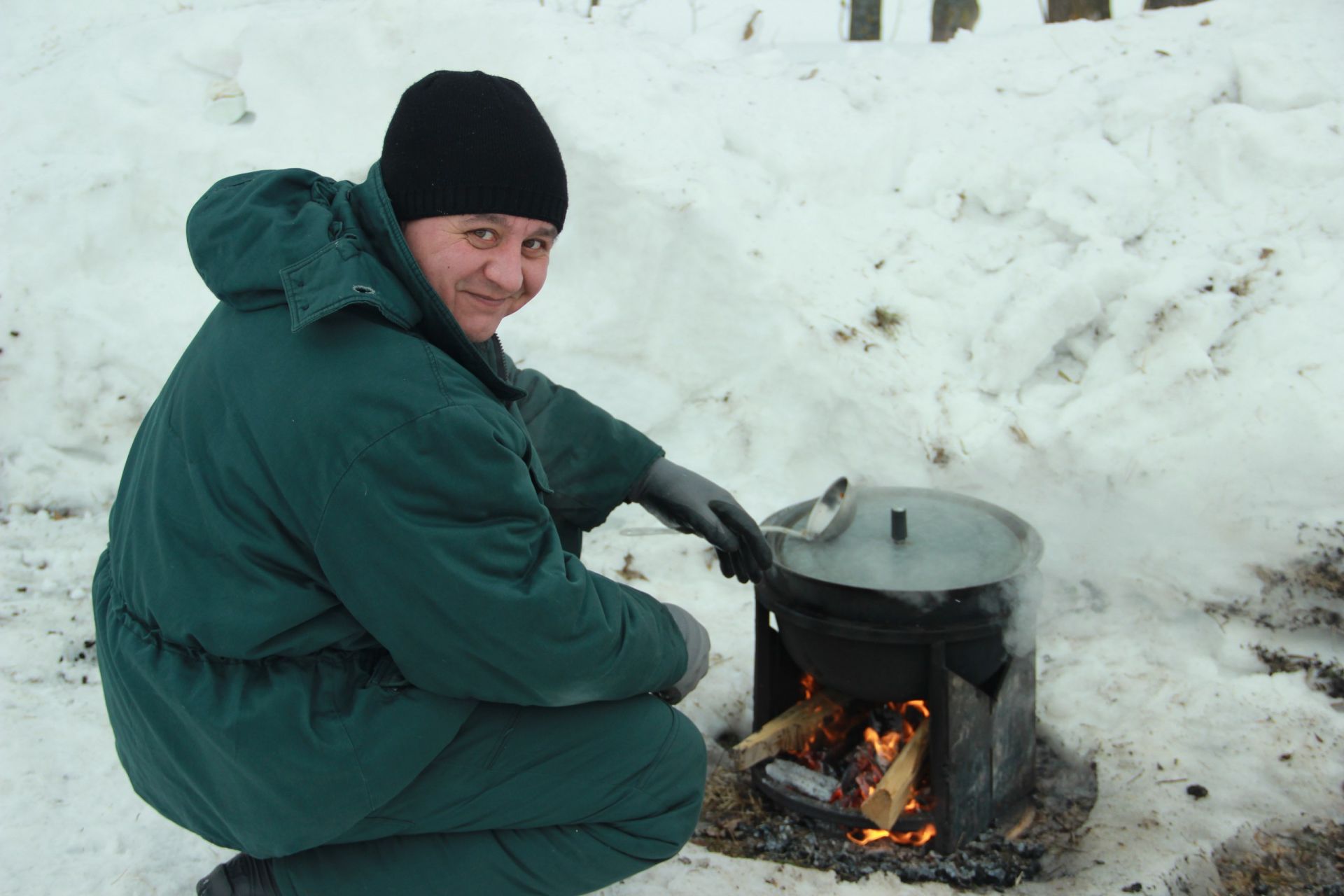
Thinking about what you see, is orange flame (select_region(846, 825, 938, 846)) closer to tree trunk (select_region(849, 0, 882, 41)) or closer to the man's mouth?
the man's mouth

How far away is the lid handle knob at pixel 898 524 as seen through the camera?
9.71 ft

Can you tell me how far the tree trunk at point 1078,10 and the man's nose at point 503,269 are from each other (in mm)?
6684

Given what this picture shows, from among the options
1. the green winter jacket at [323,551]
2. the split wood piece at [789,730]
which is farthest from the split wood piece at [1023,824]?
the green winter jacket at [323,551]

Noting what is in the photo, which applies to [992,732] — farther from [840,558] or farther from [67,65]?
[67,65]

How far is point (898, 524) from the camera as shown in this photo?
298cm

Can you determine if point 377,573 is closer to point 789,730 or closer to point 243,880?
point 243,880

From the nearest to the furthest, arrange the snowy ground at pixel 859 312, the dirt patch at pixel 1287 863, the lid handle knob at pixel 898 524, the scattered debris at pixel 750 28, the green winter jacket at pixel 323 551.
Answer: the green winter jacket at pixel 323 551, the dirt patch at pixel 1287 863, the lid handle knob at pixel 898 524, the snowy ground at pixel 859 312, the scattered debris at pixel 750 28

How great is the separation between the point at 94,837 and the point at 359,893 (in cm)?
117

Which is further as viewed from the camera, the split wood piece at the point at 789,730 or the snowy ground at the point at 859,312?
the snowy ground at the point at 859,312

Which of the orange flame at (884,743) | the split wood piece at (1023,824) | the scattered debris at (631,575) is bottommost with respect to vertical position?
the split wood piece at (1023,824)

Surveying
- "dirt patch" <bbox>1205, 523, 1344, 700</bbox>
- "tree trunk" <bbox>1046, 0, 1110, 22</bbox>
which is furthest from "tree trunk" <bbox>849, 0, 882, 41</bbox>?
"dirt patch" <bbox>1205, 523, 1344, 700</bbox>

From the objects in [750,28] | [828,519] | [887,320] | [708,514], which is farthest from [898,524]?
[750,28]

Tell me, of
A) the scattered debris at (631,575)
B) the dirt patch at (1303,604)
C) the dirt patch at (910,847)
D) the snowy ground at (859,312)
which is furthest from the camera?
the scattered debris at (631,575)

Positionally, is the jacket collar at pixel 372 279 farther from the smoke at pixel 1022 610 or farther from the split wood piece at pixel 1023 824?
the split wood piece at pixel 1023 824
